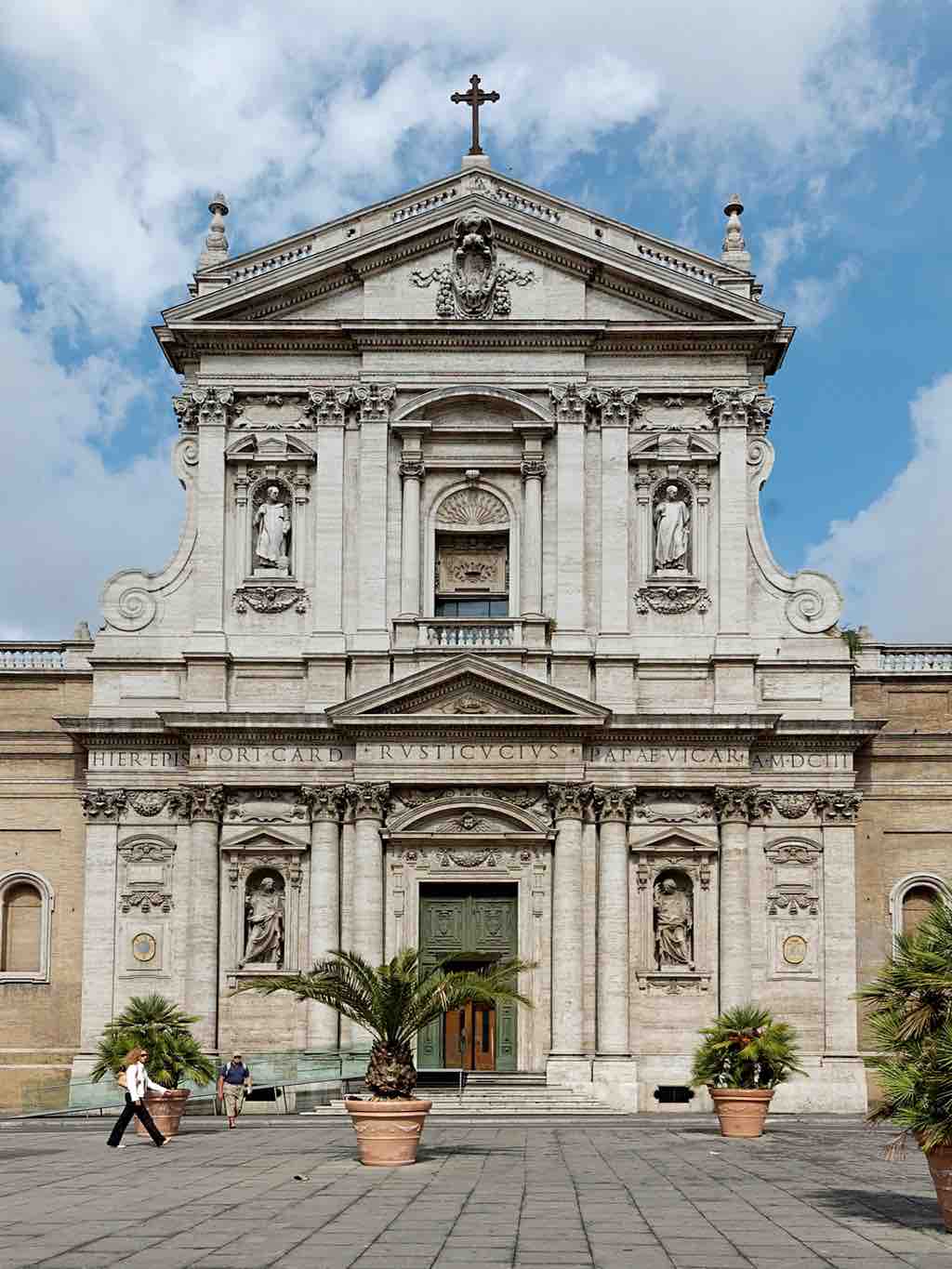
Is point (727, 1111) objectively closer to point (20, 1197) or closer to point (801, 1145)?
point (801, 1145)

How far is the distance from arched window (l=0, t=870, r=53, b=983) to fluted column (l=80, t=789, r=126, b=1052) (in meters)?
1.45

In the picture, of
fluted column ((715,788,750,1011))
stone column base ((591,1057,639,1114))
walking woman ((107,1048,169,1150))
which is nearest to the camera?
walking woman ((107,1048,169,1150))

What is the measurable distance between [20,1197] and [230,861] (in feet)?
67.1

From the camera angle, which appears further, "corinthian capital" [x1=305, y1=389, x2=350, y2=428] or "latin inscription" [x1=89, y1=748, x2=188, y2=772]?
"corinthian capital" [x1=305, y1=389, x2=350, y2=428]

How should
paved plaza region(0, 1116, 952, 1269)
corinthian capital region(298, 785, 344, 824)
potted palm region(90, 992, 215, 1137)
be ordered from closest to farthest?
1. paved plaza region(0, 1116, 952, 1269)
2. potted palm region(90, 992, 215, 1137)
3. corinthian capital region(298, 785, 344, 824)

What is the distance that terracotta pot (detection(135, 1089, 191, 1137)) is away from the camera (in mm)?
29875

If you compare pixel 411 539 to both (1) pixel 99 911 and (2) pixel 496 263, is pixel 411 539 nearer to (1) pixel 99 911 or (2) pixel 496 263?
(2) pixel 496 263

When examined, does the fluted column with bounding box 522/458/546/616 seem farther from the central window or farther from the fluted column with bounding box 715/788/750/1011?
the fluted column with bounding box 715/788/750/1011

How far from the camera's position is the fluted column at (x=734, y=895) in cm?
4041

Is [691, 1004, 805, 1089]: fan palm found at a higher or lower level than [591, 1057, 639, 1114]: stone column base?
higher

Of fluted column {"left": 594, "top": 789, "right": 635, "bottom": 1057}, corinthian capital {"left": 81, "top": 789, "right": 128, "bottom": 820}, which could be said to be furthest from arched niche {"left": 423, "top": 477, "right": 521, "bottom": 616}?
corinthian capital {"left": 81, "top": 789, "right": 128, "bottom": 820}

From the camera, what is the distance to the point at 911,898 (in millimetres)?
42875

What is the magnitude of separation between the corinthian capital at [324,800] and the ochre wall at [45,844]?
5.72m

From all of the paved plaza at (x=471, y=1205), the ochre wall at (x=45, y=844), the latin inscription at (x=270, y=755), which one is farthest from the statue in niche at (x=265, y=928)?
the paved plaza at (x=471, y=1205)
